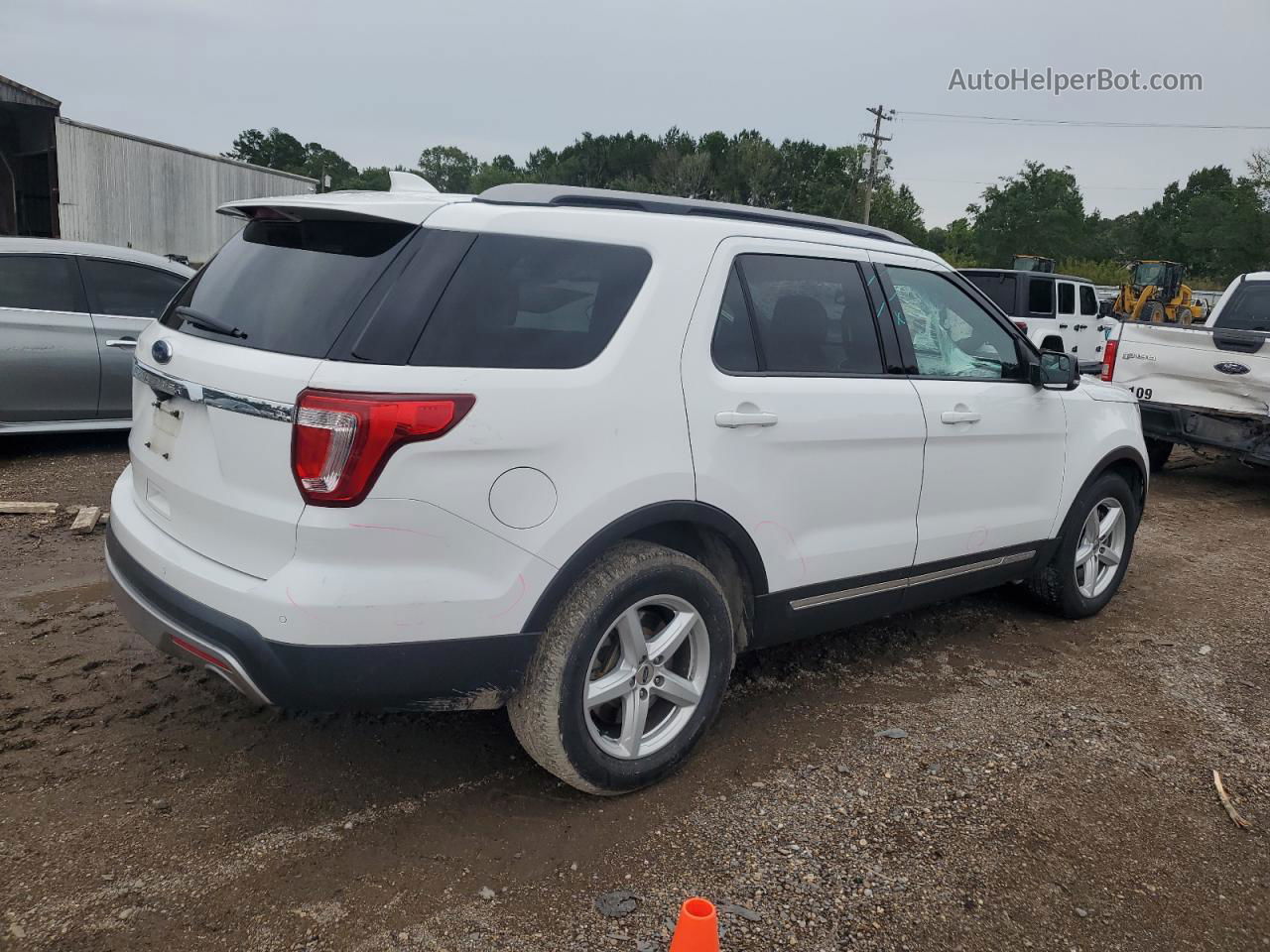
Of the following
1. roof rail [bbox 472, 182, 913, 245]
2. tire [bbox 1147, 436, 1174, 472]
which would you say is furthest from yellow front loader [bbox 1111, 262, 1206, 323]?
roof rail [bbox 472, 182, 913, 245]

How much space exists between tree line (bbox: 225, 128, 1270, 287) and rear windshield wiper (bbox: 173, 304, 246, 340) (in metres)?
57.0

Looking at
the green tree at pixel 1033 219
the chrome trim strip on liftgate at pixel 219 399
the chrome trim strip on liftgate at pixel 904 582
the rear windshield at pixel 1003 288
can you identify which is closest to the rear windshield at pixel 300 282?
the chrome trim strip on liftgate at pixel 219 399

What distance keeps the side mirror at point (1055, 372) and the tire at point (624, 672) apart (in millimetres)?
2113

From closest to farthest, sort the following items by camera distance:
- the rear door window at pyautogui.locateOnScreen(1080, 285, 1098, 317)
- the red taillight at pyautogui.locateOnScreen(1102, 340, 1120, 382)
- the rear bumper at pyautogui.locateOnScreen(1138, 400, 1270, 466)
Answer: the rear bumper at pyautogui.locateOnScreen(1138, 400, 1270, 466) → the red taillight at pyautogui.locateOnScreen(1102, 340, 1120, 382) → the rear door window at pyautogui.locateOnScreen(1080, 285, 1098, 317)

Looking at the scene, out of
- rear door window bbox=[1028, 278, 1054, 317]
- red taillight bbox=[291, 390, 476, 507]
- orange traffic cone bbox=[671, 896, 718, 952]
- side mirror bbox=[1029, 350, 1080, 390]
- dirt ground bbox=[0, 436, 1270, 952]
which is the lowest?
dirt ground bbox=[0, 436, 1270, 952]

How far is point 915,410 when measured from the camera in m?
3.74

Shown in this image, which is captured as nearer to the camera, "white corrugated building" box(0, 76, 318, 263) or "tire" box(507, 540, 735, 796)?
"tire" box(507, 540, 735, 796)

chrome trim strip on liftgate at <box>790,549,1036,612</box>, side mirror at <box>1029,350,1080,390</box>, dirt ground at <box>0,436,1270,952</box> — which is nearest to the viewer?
dirt ground at <box>0,436,1270,952</box>

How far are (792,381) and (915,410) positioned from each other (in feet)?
2.22

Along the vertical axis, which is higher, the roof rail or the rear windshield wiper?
the roof rail

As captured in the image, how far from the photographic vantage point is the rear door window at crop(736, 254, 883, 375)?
335 cm

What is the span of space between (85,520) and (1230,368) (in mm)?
8422

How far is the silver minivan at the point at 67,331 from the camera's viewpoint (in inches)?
264

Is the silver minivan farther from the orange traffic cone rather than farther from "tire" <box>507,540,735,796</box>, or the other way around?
the orange traffic cone
